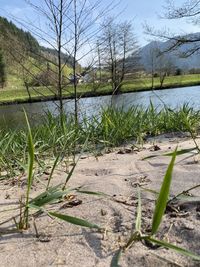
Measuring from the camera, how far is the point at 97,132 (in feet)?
15.6

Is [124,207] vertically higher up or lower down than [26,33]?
lower down

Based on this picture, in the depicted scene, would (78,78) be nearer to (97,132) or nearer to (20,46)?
(20,46)

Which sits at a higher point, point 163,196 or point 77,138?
point 163,196

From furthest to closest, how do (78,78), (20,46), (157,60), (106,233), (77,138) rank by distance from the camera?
(157,60), (78,78), (20,46), (77,138), (106,233)

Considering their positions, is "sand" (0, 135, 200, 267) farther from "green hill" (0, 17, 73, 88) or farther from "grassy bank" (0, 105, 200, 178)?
"green hill" (0, 17, 73, 88)

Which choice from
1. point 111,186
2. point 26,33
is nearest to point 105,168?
point 111,186

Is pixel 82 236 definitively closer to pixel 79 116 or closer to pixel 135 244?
pixel 135 244

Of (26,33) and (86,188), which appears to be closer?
(86,188)

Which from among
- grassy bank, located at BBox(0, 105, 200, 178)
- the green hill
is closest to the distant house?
the green hill

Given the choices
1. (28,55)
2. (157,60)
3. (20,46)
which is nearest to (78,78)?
(28,55)

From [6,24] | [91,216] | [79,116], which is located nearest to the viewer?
[91,216]

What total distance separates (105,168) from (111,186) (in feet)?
2.04

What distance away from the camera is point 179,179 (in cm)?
206

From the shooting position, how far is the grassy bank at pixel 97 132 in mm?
3459
